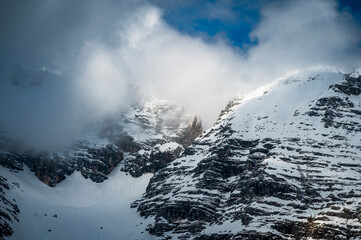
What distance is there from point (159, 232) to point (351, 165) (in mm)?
83802

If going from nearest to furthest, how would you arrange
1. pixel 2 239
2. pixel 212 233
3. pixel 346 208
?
pixel 2 239 < pixel 346 208 < pixel 212 233

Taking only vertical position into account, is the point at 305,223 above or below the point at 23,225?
below

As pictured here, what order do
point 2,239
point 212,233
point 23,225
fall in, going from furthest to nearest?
point 23,225 < point 212,233 < point 2,239

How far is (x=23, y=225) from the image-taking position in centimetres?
19125

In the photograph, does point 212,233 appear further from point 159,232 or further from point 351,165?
point 351,165

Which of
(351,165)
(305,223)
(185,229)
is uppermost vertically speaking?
(351,165)

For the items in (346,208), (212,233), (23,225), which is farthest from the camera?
(23,225)

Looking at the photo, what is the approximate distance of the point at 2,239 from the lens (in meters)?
156

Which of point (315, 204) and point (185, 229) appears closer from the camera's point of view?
point (315, 204)

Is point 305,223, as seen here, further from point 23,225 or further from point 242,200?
point 23,225

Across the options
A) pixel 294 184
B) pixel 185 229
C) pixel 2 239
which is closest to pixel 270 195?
pixel 294 184

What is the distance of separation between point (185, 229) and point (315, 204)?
5241 cm

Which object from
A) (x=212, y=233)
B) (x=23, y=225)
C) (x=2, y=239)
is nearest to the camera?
(x=2, y=239)

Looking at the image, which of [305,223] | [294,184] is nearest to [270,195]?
[294,184]
